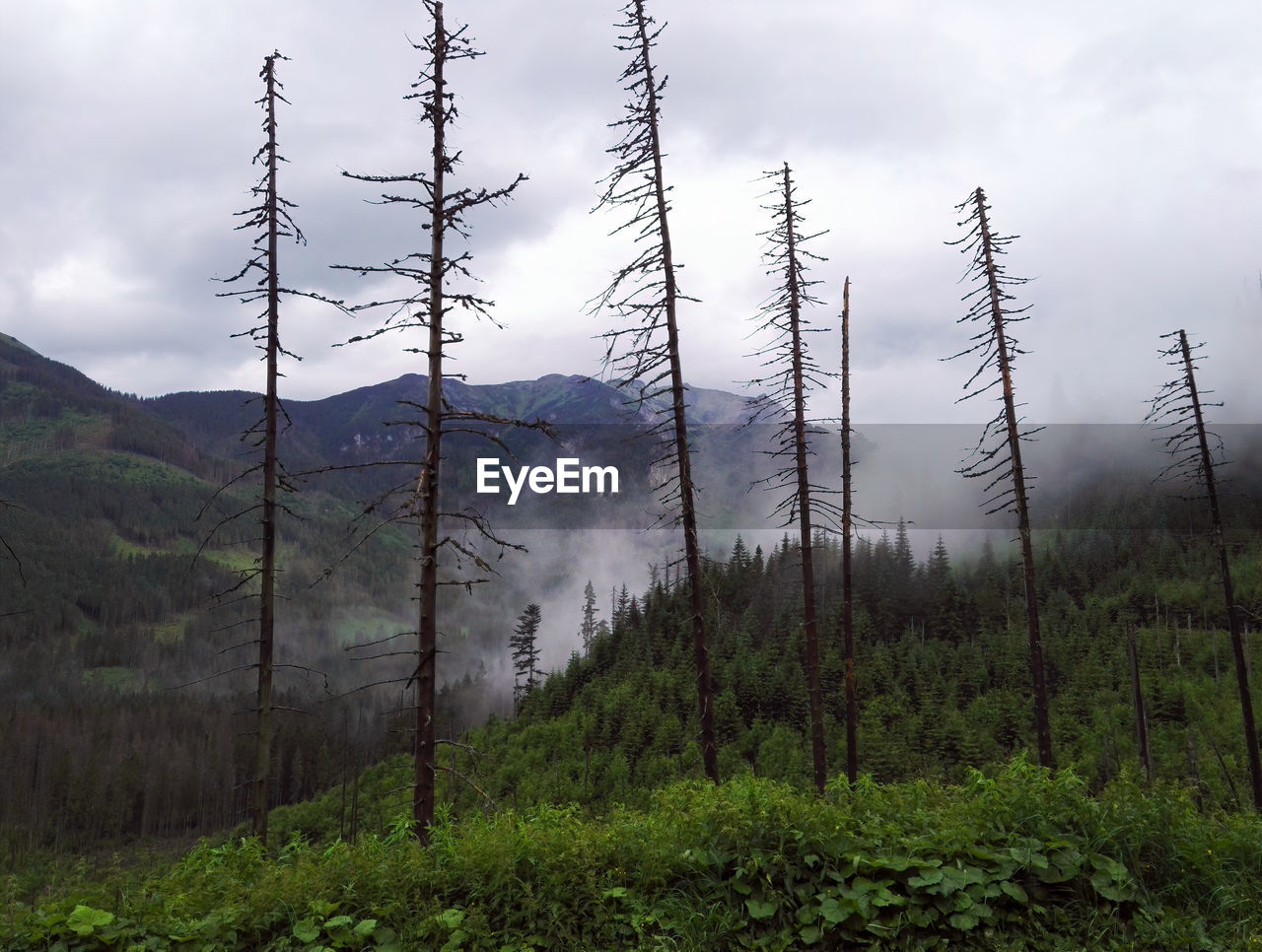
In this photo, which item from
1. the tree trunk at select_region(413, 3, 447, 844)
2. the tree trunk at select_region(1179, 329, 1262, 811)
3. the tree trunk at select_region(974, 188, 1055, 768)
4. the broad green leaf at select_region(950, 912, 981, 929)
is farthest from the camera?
the tree trunk at select_region(1179, 329, 1262, 811)

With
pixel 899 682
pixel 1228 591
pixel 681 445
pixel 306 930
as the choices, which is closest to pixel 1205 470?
pixel 1228 591

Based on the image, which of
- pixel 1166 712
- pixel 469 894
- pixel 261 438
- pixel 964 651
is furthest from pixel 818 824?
pixel 964 651

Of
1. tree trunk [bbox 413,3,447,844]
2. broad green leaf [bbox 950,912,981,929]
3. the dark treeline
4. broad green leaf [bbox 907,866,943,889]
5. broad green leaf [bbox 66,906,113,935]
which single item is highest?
tree trunk [bbox 413,3,447,844]

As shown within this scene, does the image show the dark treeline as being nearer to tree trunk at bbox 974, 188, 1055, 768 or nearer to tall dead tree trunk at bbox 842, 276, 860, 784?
tall dead tree trunk at bbox 842, 276, 860, 784

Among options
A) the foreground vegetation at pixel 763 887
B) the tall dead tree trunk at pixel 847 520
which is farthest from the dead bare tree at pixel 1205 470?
the foreground vegetation at pixel 763 887

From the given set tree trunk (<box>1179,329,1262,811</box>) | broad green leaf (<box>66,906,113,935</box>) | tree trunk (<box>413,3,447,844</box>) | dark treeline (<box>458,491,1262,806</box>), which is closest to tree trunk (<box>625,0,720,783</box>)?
tree trunk (<box>413,3,447,844</box>)

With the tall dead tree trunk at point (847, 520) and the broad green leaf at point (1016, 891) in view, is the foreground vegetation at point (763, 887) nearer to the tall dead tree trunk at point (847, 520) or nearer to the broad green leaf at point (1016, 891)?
the broad green leaf at point (1016, 891)

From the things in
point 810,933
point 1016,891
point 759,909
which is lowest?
point 810,933

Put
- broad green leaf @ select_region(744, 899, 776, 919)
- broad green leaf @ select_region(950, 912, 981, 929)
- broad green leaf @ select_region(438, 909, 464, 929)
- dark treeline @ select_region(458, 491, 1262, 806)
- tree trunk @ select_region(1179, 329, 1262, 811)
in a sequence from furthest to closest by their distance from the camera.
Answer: dark treeline @ select_region(458, 491, 1262, 806) → tree trunk @ select_region(1179, 329, 1262, 811) → broad green leaf @ select_region(438, 909, 464, 929) → broad green leaf @ select_region(744, 899, 776, 919) → broad green leaf @ select_region(950, 912, 981, 929)

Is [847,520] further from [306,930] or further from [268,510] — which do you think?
[306,930]
